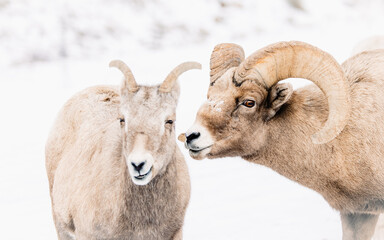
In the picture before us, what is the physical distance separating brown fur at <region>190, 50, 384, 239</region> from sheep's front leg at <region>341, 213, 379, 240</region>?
1.71ft

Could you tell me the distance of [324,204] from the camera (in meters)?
8.31

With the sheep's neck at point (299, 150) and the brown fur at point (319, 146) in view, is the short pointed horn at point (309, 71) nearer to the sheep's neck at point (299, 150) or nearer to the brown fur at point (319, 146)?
the brown fur at point (319, 146)

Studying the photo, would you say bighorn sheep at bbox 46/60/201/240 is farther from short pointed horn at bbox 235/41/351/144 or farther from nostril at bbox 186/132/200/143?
short pointed horn at bbox 235/41/351/144

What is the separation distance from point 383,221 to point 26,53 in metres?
19.6

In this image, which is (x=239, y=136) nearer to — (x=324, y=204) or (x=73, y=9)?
(x=324, y=204)

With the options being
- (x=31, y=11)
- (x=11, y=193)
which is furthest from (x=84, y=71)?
(x=11, y=193)

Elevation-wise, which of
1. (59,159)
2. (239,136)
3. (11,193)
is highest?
(239,136)

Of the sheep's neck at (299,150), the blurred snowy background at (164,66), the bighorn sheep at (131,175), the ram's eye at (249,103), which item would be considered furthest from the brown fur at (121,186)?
the blurred snowy background at (164,66)

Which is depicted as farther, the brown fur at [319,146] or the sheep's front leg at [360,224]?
the sheep's front leg at [360,224]

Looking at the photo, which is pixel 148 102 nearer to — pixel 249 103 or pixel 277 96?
pixel 249 103

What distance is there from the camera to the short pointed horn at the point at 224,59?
4.70 metres

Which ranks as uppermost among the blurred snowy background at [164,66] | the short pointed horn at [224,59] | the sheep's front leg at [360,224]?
the short pointed horn at [224,59]

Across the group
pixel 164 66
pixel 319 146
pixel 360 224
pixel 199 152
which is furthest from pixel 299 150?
pixel 164 66

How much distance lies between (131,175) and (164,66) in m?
17.6
